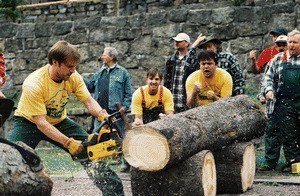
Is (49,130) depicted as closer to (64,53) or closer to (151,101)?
(64,53)

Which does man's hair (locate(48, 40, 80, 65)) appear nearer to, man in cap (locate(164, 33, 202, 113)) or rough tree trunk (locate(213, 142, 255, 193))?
rough tree trunk (locate(213, 142, 255, 193))

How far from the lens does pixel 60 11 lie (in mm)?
16406

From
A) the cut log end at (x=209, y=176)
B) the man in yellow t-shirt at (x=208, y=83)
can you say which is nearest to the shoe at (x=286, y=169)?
the man in yellow t-shirt at (x=208, y=83)

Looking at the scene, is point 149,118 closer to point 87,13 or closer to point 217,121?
point 217,121

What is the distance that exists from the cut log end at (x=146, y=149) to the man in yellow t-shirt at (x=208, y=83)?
164 cm

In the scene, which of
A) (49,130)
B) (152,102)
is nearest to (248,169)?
(152,102)

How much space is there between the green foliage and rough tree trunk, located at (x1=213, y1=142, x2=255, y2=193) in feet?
29.9

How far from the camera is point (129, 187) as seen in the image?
27.6ft

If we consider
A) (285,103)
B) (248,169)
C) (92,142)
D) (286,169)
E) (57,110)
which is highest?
(57,110)

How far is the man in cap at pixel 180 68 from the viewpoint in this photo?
9.60 m

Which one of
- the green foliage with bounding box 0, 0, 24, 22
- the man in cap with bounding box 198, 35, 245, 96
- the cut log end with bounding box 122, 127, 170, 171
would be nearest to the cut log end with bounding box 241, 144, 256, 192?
the man in cap with bounding box 198, 35, 245, 96

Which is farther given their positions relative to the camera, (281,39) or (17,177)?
(281,39)

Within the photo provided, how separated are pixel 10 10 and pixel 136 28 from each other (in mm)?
3535

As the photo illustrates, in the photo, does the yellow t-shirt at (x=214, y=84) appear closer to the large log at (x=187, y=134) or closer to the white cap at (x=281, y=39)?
the large log at (x=187, y=134)
